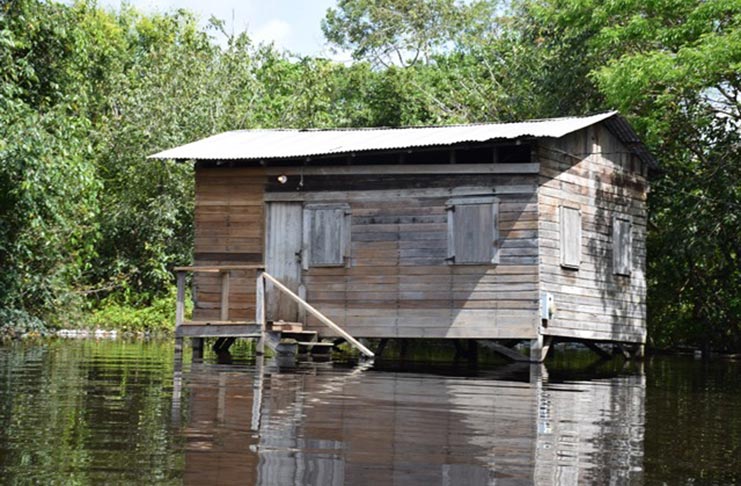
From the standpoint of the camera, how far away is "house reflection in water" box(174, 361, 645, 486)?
8.05 metres

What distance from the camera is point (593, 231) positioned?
2533 centimetres

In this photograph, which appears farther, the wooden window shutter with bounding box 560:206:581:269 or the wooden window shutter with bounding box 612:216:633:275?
the wooden window shutter with bounding box 612:216:633:275

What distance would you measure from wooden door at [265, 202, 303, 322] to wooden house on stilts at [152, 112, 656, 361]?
3cm

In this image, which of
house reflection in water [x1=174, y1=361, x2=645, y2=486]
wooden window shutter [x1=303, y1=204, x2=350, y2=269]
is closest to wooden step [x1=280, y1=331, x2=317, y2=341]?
wooden window shutter [x1=303, y1=204, x2=350, y2=269]

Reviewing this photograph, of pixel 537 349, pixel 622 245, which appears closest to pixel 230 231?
pixel 537 349

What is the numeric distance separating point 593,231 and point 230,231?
7.64 m

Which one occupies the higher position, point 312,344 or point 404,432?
point 312,344

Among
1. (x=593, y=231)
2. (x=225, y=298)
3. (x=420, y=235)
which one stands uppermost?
(x=593, y=231)

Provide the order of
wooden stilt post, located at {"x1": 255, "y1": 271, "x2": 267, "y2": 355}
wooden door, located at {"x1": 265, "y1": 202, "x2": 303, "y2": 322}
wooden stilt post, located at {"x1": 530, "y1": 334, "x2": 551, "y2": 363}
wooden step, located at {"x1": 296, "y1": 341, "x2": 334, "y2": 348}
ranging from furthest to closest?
1. wooden door, located at {"x1": 265, "y1": 202, "x2": 303, "y2": 322}
2. wooden step, located at {"x1": 296, "y1": 341, "x2": 334, "y2": 348}
3. wooden stilt post, located at {"x1": 530, "y1": 334, "x2": 551, "y2": 363}
4. wooden stilt post, located at {"x1": 255, "y1": 271, "x2": 267, "y2": 355}

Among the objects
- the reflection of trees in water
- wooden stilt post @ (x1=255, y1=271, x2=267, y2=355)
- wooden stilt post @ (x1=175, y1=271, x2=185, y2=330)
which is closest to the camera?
the reflection of trees in water

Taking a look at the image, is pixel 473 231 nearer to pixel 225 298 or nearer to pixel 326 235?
pixel 326 235

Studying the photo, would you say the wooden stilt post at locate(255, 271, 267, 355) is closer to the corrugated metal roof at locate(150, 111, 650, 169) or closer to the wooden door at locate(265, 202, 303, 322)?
the wooden door at locate(265, 202, 303, 322)

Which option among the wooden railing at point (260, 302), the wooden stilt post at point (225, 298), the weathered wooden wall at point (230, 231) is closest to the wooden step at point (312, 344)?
the wooden railing at point (260, 302)

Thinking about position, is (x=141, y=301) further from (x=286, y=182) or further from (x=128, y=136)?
(x=286, y=182)
